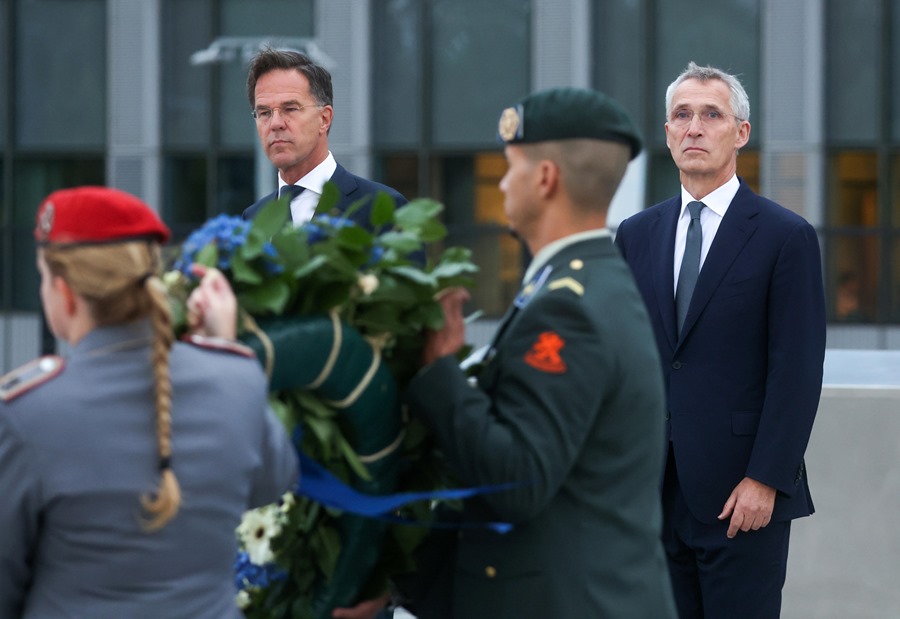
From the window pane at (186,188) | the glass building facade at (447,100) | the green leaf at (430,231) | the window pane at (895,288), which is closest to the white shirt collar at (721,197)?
the green leaf at (430,231)

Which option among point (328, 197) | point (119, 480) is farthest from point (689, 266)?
point (119, 480)

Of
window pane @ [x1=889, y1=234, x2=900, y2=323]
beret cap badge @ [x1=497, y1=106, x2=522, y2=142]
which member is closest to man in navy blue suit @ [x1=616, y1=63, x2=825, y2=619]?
beret cap badge @ [x1=497, y1=106, x2=522, y2=142]

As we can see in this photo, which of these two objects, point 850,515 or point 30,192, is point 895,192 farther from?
point 850,515

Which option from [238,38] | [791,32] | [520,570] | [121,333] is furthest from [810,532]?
[238,38]

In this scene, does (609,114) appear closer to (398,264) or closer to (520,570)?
(398,264)

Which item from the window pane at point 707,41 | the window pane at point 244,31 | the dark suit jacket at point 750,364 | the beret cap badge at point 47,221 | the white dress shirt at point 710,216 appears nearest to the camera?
the beret cap badge at point 47,221

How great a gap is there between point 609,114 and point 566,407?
0.56 metres

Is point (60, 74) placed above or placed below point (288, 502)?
above

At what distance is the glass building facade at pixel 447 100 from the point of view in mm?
20703

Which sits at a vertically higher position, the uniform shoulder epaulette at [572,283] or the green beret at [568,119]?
the green beret at [568,119]

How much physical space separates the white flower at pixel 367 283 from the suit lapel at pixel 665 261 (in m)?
1.70

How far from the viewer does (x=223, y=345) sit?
2.38 meters

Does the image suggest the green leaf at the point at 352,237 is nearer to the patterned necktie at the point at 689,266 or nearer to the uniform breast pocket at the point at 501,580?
the uniform breast pocket at the point at 501,580

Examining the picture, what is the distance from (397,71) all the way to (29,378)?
19801 millimetres
